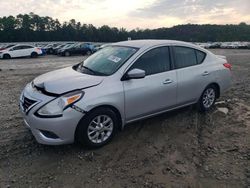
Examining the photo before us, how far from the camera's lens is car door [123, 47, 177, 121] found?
4.32 metres

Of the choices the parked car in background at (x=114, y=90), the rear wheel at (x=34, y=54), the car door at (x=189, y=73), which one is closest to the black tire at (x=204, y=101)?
the parked car in background at (x=114, y=90)

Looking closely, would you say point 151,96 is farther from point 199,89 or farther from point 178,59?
point 199,89

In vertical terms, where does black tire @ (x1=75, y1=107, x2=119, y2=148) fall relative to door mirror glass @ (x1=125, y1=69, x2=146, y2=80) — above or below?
below

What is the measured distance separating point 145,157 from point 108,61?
5.98 feet

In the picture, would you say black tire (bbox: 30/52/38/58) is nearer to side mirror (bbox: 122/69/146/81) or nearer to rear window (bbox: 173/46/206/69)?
rear window (bbox: 173/46/206/69)

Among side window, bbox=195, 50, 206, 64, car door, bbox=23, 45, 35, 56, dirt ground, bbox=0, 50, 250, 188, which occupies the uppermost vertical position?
side window, bbox=195, 50, 206, 64

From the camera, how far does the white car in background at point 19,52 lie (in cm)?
2406

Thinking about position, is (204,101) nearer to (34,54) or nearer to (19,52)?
(19,52)

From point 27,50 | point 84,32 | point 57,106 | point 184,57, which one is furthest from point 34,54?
point 84,32

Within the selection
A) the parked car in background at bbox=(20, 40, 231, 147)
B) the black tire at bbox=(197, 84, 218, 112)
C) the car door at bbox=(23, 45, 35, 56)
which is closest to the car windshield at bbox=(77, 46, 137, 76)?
the parked car in background at bbox=(20, 40, 231, 147)

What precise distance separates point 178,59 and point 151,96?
1086 mm

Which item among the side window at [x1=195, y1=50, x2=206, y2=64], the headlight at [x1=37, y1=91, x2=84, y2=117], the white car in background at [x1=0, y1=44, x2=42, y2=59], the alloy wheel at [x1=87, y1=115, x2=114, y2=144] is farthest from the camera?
the white car in background at [x1=0, y1=44, x2=42, y2=59]

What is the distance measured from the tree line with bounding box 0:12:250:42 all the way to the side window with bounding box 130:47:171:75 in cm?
6448

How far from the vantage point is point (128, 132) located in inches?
188
